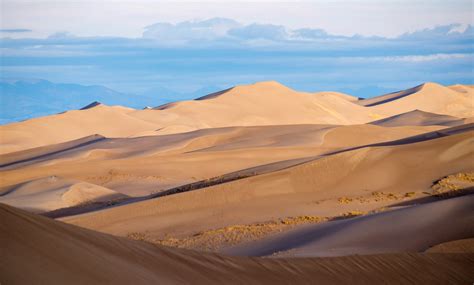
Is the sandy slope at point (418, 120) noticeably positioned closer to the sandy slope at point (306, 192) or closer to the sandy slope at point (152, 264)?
the sandy slope at point (306, 192)

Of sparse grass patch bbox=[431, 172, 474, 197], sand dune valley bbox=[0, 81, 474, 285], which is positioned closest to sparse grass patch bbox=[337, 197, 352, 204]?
sand dune valley bbox=[0, 81, 474, 285]

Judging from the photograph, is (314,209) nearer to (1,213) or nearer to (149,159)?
(1,213)

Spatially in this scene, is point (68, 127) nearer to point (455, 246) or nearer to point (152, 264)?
point (455, 246)

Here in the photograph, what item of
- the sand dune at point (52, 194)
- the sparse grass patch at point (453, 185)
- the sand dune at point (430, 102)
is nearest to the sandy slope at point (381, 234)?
the sparse grass patch at point (453, 185)

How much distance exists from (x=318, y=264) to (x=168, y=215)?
25.6ft

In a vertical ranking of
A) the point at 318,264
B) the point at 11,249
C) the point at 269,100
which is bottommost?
the point at 269,100

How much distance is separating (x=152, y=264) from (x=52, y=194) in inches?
585

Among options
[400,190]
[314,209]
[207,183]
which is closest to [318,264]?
[314,209]

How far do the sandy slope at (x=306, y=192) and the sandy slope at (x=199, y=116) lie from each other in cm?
3435

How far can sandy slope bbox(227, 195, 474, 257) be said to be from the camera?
11.2m

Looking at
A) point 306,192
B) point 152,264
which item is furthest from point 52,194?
point 152,264

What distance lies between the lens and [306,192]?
18.0 m

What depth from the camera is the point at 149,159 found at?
28953 mm

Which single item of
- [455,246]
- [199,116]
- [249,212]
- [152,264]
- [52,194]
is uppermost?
[152,264]
